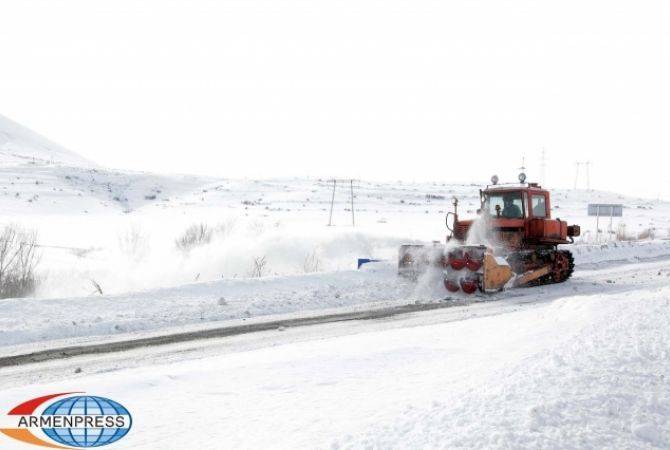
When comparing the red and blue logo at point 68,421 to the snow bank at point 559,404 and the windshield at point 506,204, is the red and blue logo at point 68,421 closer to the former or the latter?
the snow bank at point 559,404

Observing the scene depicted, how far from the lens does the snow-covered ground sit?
4191mm

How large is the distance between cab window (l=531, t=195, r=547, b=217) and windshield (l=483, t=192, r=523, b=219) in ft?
1.09

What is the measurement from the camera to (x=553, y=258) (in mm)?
15453

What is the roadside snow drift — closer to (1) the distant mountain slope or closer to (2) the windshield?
(2) the windshield

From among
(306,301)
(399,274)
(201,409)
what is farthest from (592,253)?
(201,409)

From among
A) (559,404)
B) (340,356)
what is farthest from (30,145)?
(559,404)

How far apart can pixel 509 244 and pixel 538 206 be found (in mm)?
1368

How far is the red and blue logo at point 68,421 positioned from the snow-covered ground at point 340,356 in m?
0.15

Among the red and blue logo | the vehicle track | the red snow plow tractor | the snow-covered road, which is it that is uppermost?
the red snow plow tractor

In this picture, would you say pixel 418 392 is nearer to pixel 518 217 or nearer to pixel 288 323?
pixel 288 323

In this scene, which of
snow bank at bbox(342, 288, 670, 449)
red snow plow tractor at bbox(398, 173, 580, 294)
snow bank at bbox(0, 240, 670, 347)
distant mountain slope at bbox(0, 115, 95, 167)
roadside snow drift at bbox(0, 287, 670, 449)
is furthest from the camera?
distant mountain slope at bbox(0, 115, 95, 167)

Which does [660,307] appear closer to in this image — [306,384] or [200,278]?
[306,384]

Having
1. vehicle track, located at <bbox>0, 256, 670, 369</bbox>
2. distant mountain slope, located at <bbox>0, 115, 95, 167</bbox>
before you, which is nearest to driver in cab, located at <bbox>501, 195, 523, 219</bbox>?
vehicle track, located at <bbox>0, 256, 670, 369</bbox>

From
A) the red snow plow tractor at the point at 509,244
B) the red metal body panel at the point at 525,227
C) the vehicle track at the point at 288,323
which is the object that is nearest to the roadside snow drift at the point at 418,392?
the vehicle track at the point at 288,323
